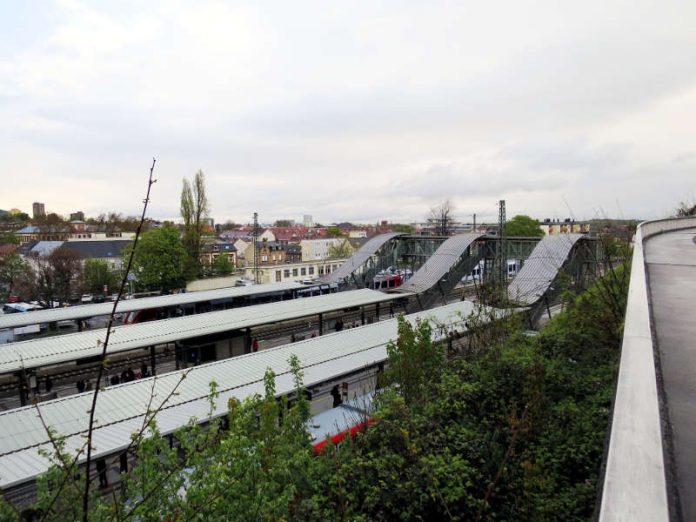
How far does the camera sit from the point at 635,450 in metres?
1.62

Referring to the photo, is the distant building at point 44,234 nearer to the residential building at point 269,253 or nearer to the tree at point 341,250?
the residential building at point 269,253

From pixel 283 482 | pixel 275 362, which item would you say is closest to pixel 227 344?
pixel 275 362

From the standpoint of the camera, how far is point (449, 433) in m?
5.70

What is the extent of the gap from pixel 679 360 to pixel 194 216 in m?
39.1

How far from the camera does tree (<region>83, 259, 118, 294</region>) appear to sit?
34969mm

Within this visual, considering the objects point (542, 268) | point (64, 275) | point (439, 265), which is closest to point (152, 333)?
point (439, 265)

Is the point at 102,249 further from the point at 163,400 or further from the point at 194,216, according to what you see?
the point at 163,400

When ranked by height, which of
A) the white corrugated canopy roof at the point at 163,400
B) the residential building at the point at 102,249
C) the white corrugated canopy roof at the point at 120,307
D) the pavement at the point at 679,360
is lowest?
the white corrugated canopy roof at the point at 163,400

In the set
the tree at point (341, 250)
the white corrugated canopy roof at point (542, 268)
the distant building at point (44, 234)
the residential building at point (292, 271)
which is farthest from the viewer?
the tree at point (341, 250)

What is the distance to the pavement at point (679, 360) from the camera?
1.97 meters

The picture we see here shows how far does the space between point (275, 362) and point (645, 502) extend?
39.0ft

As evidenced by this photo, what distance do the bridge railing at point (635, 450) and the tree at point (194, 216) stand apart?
3826 cm

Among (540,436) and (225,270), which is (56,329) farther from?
(540,436)

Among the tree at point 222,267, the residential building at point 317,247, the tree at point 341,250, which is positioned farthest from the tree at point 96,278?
the tree at point 341,250
